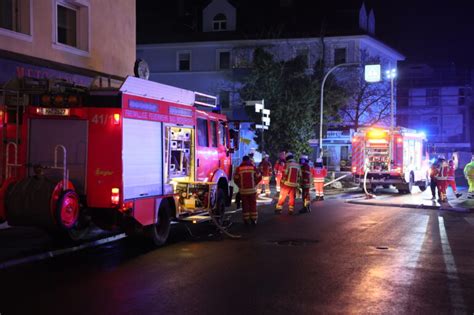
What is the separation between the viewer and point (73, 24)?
15531 mm

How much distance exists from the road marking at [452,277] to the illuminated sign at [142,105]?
5.41 metres

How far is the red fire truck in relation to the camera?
834 centimetres

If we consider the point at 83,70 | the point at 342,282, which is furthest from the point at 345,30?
the point at 342,282

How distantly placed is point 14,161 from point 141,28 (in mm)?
36296

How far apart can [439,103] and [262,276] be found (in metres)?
62.5

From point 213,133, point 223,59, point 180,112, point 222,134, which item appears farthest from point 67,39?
point 223,59

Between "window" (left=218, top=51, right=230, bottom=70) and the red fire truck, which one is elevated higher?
"window" (left=218, top=51, right=230, bottom=70)

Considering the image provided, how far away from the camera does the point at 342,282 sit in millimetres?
7180

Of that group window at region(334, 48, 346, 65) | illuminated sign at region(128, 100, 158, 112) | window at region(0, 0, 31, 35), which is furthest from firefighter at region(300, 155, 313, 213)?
window at region(334, 48, 346, 65)

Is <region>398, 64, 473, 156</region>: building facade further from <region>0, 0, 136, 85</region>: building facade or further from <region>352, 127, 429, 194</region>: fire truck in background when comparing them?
<region>0, 0, 136, 85</region>: building facade

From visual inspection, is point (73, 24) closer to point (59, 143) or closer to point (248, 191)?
point (248, 191)

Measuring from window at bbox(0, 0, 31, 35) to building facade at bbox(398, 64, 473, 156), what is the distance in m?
54.9

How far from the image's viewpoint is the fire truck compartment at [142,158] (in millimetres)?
8836

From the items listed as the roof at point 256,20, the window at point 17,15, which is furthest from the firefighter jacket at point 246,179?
the roof at point 256,20
